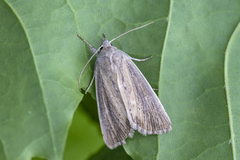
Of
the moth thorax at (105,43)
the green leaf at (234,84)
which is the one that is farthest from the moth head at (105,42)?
the green leaf at (234,84)

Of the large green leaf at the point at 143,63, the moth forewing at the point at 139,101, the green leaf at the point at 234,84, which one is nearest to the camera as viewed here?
the large green leaf at the point at 143,63

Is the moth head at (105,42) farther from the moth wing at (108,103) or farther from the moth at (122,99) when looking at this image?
the moth wing at (108,103)

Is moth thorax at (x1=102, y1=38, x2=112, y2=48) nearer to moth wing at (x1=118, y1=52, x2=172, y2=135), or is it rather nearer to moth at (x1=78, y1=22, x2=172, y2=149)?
moth at (x1=78, y1=22, x2=172, y2=149)

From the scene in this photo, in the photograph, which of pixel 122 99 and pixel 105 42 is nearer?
pixel 105 42

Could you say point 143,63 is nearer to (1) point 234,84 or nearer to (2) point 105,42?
(2) point 105,42

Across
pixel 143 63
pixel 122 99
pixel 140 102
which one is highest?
pixel 143 63

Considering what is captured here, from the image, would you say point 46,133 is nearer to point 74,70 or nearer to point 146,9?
point 74,70

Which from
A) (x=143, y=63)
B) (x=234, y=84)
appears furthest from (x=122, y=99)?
(x=234, y=84)
